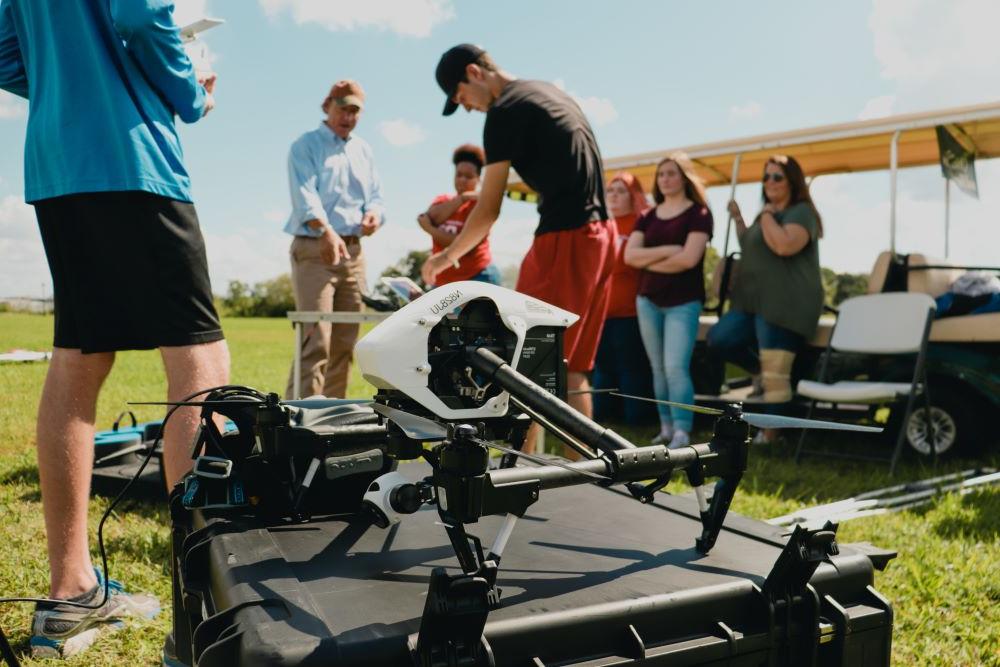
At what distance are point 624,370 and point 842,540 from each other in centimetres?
281

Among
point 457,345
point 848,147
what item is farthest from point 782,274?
point 457,345

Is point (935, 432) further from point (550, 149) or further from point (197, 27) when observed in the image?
point (197, 27)

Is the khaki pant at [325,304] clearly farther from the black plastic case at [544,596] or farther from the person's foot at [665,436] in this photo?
the black plastic case at [544,596]

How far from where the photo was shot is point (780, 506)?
3.33m

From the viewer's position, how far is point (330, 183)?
4609 millimetres

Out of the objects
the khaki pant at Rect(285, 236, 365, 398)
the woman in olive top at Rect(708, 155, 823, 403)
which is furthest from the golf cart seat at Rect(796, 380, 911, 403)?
the khaki pant at Rect(285, 236, 365, 398)

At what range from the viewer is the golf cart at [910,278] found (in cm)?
450

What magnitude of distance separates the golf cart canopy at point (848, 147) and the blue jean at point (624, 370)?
5.09 feet

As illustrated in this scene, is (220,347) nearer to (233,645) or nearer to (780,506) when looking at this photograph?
(233,645)

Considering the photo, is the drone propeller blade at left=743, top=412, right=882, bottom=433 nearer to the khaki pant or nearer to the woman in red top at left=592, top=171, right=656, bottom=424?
the khaki pant

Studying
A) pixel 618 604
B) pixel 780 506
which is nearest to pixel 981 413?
pixel 780 506

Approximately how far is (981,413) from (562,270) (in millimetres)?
2985

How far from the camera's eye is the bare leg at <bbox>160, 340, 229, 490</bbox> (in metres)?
1.93

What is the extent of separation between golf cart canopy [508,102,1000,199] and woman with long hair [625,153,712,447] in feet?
4.12
